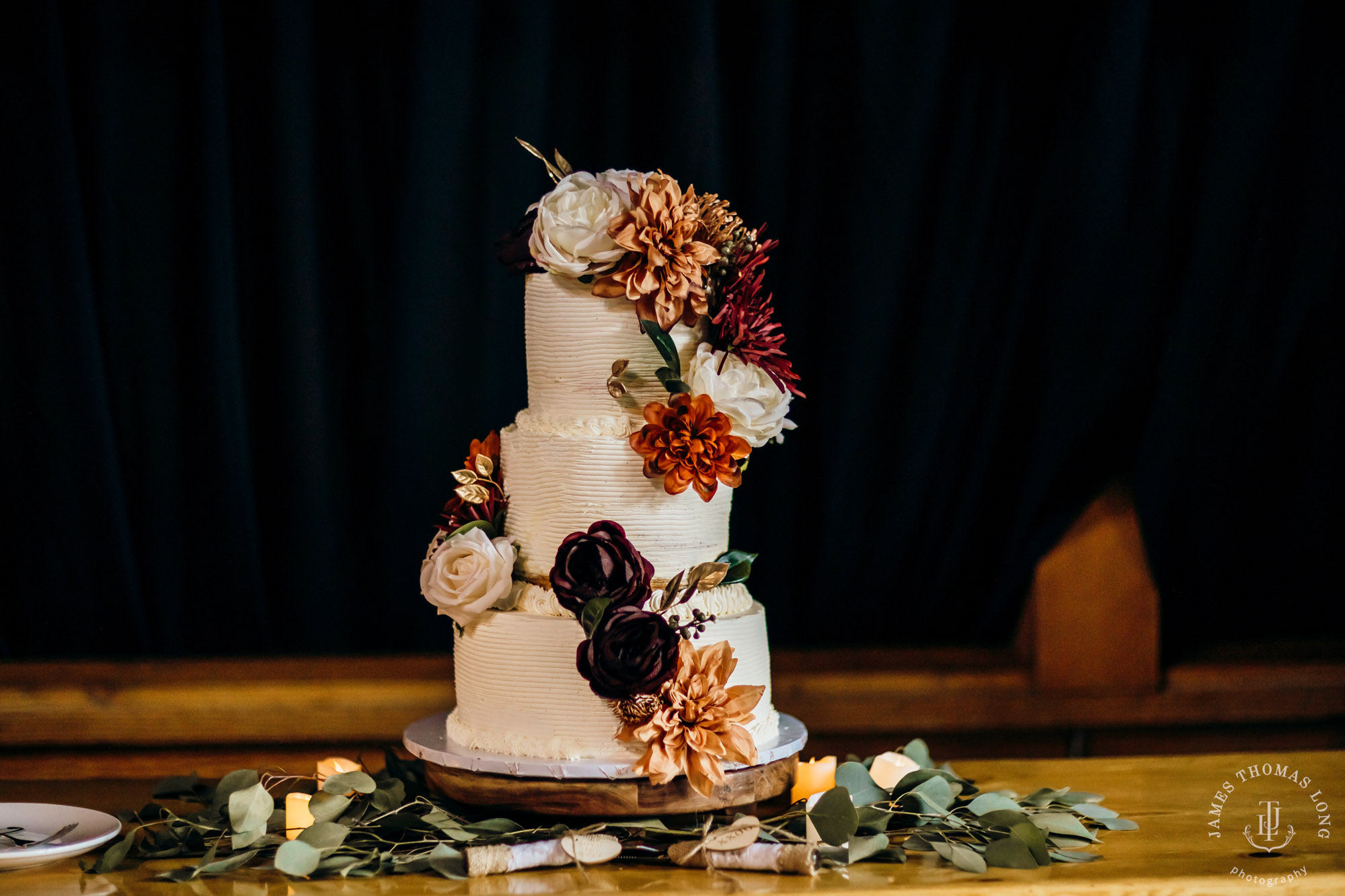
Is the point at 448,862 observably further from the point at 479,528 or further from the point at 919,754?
the point at 919,754

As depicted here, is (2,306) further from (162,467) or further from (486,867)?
(486,867)

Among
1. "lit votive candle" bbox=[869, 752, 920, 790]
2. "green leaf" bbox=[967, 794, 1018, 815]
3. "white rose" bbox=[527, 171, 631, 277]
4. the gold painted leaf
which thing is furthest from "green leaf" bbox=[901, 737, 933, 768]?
"white rose" bbox=[527, 171, 631, 277]

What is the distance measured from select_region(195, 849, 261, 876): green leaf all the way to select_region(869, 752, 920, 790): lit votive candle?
66 cm

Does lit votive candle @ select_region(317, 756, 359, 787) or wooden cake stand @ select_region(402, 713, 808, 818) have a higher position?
wooden cake stand @ select_region(402, 713, 808, 818)

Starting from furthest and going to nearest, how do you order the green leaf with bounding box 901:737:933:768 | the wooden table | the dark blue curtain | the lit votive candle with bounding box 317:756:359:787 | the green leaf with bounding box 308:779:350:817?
the dark blue curtain → the green leaf with bounding box 901:737:933:768 → the lit votive candle with bounding box 317:756:359:787 → the green leaf with bounding box 308:779:350:817 → the wooden table

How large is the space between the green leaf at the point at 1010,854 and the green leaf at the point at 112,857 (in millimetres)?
830

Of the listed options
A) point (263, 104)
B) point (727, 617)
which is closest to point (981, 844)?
point (727, 617)

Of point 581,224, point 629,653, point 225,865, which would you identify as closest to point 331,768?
point 225,865

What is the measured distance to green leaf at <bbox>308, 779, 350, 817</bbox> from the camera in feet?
3.65

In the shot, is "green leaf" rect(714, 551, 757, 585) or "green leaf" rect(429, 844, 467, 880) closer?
"green leaf" rect(429, 844, 467, 880)

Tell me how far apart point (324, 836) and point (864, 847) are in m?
0.52

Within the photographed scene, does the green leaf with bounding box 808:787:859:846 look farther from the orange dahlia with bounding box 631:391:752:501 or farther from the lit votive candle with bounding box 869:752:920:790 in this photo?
the orange dahlia with bounding box 631:391:752:501

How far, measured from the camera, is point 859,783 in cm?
122

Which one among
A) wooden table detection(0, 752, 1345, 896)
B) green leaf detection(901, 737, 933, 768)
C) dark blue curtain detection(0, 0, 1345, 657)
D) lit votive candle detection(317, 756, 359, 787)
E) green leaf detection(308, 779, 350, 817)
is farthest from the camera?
dark blue curtain detection(0, 0, 1345, 657)
